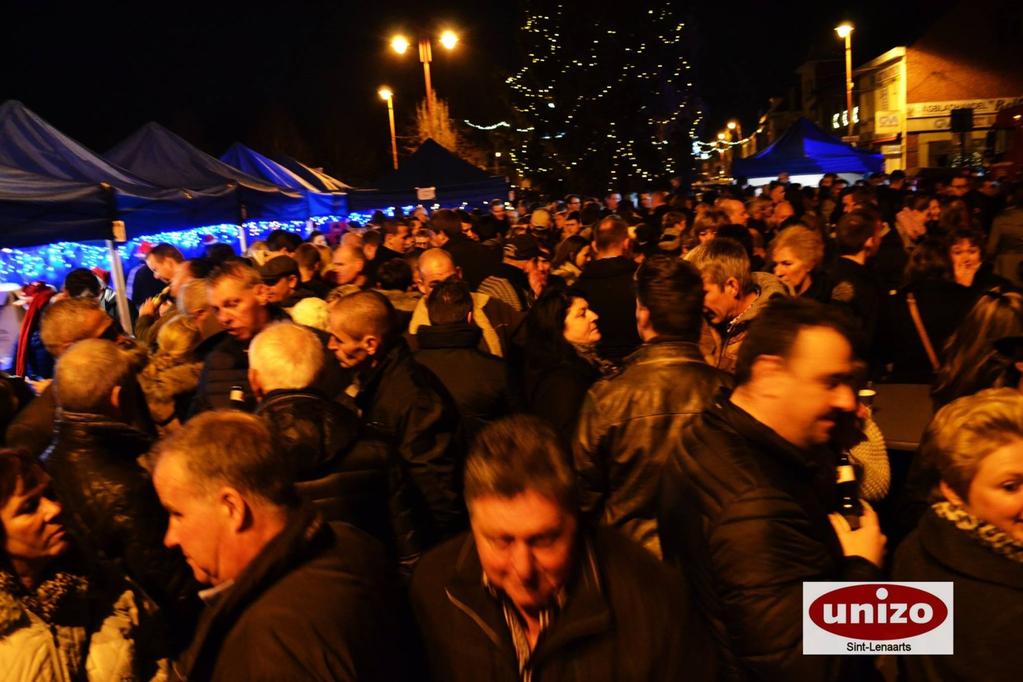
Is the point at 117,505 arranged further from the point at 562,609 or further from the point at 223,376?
the point at 562,609

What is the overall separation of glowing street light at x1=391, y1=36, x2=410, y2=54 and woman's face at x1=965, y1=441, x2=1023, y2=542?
74.6ft

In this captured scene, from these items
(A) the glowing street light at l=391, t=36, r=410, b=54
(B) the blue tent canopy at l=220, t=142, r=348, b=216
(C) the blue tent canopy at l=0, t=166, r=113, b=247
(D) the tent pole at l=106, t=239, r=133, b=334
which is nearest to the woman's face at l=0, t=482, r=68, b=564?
(C) the blue tent canopy at l=0, t=166, r=113, b=247

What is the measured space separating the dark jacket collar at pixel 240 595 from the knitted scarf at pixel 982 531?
5.29 ft

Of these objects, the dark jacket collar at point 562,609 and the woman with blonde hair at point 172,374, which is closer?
the dark jacket collar at point 562,609

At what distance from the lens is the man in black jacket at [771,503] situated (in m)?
2.02

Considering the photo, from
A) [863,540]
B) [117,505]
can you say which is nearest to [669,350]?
[863,540]

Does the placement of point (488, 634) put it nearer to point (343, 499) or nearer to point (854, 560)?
point (854, 560)

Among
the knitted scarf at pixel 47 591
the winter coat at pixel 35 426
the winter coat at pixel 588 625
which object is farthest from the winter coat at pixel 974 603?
the winter coat at pixel 35 426

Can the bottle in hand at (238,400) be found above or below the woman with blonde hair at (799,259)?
below

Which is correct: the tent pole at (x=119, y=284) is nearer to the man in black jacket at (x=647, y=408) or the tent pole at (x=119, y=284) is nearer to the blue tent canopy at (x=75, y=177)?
the blue tent canopy at (x=75, y=177)

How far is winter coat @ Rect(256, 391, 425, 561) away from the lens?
10.5 feet

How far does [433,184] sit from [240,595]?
1744 centimetres

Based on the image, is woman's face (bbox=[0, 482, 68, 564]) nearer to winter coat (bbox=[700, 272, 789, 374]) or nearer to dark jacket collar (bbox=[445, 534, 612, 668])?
dark jacket collar (bbox=[445, 534, 612, 668])

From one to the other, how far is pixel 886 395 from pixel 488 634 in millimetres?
3450
